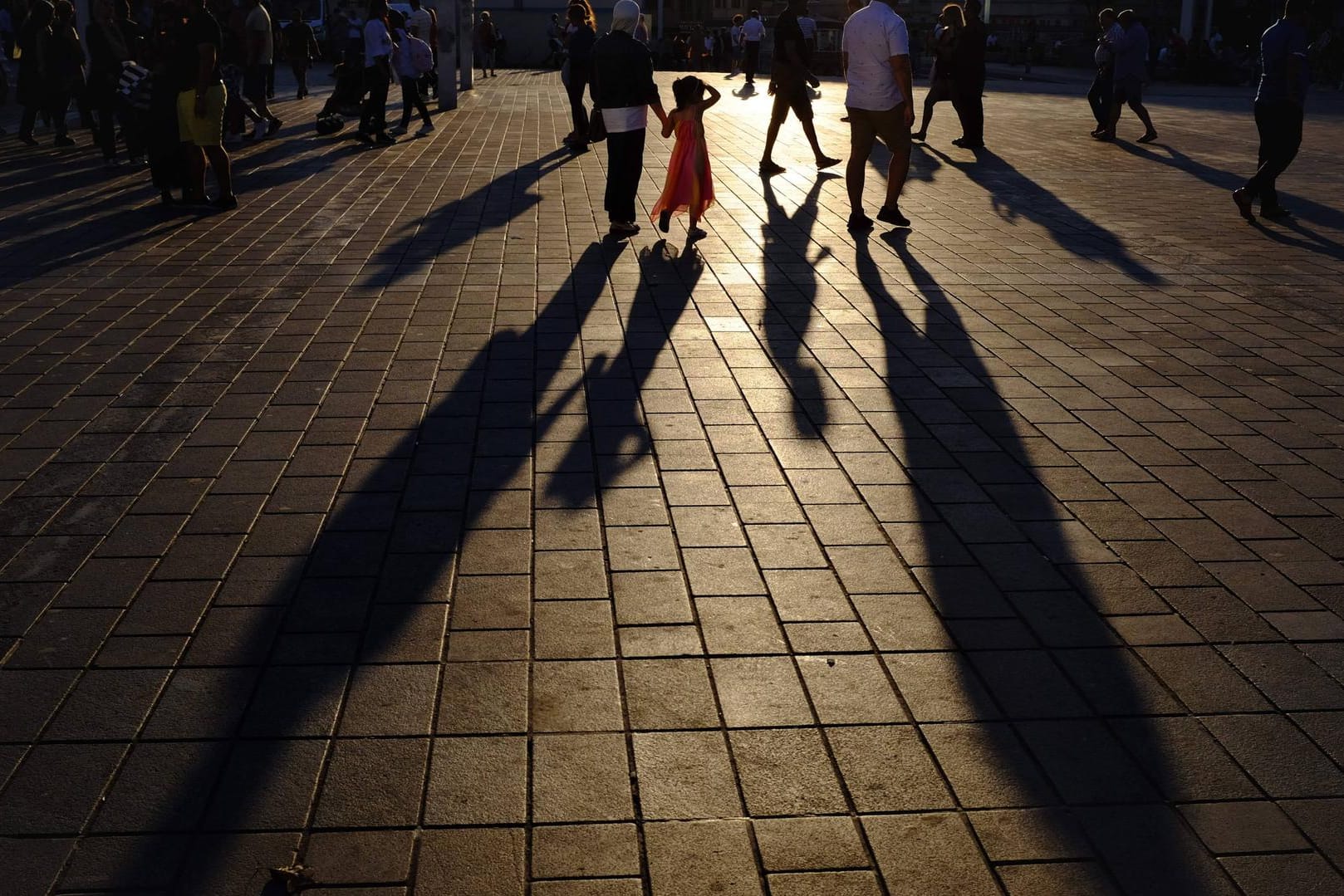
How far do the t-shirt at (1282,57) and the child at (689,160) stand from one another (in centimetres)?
472

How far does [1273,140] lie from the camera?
11625mm

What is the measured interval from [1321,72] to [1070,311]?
34409 millimetres

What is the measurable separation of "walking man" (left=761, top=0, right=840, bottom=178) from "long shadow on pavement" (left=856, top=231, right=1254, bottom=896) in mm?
8590

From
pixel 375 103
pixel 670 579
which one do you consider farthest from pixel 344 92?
pixel 670 579

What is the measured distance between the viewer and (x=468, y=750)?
11.4 feet

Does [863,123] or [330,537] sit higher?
[863,123]

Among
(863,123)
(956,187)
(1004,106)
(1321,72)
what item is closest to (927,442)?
(863,123)

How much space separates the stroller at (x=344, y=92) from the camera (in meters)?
18.6

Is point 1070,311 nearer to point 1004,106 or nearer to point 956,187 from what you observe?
point 956,187

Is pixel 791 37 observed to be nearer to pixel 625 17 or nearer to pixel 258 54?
pixel 625 17

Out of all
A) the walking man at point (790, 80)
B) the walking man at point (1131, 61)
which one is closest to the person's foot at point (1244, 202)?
the walking man at point (790, 80)

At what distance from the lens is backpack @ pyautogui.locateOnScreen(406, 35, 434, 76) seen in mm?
18075

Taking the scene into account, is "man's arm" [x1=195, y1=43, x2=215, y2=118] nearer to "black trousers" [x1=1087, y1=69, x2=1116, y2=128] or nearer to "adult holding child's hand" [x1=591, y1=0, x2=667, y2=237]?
"adult holding child's hand" [x1=591, y1=0, x2=667, y2=237]

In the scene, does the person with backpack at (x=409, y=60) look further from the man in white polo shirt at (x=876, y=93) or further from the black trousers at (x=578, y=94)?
the man in white polo shirt at (x=876, y=93)
